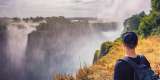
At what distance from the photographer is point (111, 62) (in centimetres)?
1388

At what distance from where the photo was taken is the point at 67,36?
19.2 meters

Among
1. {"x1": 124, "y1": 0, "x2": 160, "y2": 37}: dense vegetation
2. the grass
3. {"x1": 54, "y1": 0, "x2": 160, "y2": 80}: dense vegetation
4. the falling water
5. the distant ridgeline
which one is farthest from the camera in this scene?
{"x1": 124, "y1": 0, "x2": 160, "y2": 37}: dense vegetation

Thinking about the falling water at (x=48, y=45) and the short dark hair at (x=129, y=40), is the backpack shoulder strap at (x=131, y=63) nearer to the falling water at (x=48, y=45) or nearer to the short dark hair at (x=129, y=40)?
the short dark hair at (x=129, y=40)

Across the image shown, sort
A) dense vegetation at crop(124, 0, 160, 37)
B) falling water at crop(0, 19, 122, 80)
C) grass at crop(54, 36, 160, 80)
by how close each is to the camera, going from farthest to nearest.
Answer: dense vegetation at crop(124, 0, 160, 37) < falling water at crop(0, 19, 122, 80) < grass at crop(54, 36, 160, 80)

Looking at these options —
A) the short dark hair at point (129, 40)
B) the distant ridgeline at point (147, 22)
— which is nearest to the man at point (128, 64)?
the short dark hair at point (129, 40)

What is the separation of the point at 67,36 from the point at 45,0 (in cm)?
166

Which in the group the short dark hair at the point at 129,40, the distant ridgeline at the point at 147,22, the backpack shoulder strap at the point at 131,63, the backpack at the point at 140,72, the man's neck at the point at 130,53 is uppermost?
the short dark hair at the point at 129,40

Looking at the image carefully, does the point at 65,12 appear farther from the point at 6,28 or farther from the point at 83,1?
the point at 6,28

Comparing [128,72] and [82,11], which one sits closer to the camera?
[128,72]

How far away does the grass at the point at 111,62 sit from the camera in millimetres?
11523

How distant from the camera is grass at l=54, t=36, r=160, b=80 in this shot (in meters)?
11.5

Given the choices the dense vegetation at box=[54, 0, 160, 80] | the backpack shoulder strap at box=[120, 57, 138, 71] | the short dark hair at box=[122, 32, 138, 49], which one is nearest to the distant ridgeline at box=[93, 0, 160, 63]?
the dense vegetation at box=[54, 0, 160, 80]

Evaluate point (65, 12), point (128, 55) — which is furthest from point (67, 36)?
point (128, 55)

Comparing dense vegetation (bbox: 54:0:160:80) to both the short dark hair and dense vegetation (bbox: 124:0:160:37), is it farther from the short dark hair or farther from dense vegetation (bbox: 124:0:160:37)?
the short dark hair
